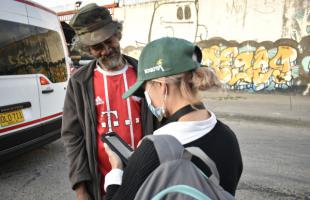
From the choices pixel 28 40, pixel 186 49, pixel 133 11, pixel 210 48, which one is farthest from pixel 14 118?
pixel 133 11

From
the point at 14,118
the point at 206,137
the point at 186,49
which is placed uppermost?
the point at 186,49

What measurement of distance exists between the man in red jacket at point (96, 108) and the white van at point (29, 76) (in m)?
2.42

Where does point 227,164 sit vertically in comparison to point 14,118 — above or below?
above

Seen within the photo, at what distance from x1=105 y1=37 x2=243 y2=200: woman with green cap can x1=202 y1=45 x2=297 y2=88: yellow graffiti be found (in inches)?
419

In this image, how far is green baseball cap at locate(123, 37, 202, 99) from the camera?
4.41ft

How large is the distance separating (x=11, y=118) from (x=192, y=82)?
355 cm

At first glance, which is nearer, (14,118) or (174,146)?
(174,146)

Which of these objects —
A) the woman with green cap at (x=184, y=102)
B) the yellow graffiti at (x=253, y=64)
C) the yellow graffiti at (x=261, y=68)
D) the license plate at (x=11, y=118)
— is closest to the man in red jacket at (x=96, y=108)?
the woman with green cap at (x=184, y=102)

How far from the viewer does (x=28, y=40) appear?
16.3ft

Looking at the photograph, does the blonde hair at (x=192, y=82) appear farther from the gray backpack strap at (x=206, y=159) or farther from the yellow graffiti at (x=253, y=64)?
the yellow graffiti at (x=253, y=64)

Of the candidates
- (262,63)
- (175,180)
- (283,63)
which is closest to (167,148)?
(175,180)

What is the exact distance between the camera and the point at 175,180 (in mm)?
1090

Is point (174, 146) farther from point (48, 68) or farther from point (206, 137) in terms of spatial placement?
point (48, 68)

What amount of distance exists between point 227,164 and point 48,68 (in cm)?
441
